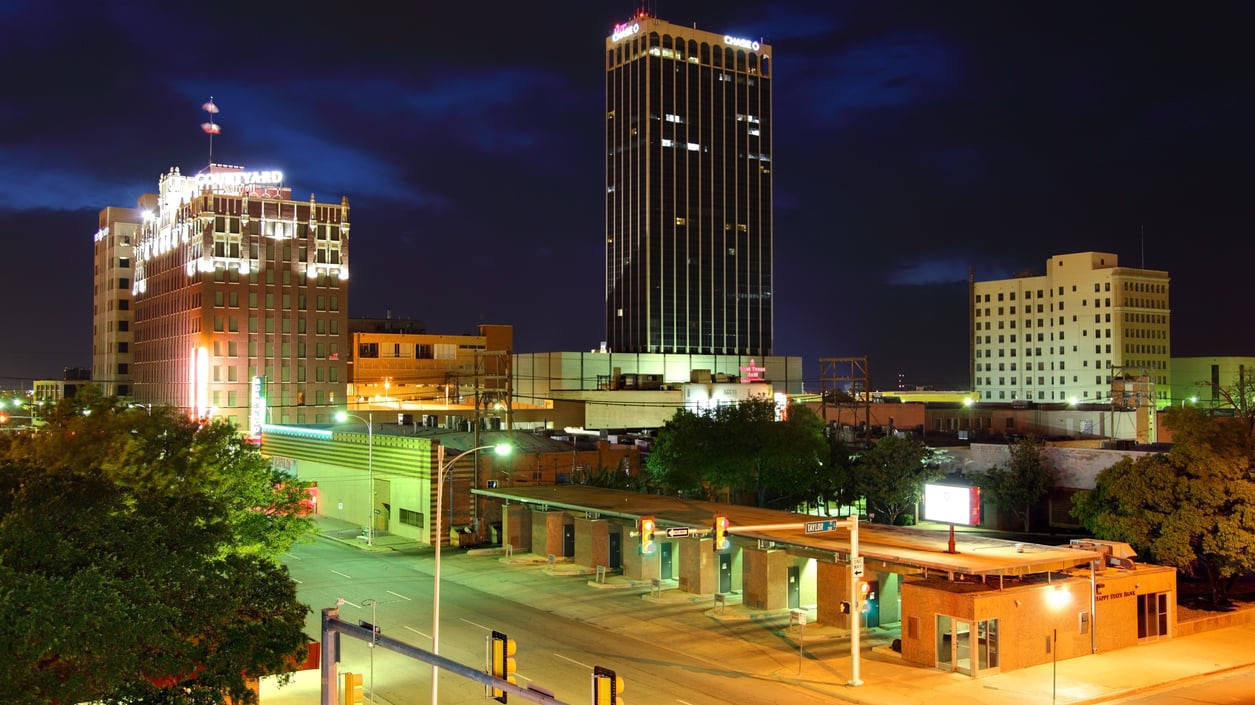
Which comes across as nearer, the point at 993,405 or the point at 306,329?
the point at 993,405

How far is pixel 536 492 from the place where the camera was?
62.8 m

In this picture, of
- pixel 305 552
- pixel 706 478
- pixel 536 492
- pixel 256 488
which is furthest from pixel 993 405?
pixel 256 488

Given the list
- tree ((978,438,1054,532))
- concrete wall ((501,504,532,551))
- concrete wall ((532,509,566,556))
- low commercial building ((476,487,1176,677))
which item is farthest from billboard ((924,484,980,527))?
tree ((978,438,1054,532))

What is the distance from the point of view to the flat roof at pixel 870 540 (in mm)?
37062

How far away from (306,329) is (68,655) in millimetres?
129148

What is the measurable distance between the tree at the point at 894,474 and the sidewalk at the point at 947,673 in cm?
2874

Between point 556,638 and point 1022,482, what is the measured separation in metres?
42.1

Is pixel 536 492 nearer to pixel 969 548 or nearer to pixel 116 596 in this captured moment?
pixel 969 548

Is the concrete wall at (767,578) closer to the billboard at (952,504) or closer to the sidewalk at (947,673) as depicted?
the sidewalk at (947,673)

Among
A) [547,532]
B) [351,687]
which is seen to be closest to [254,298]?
[547,532]

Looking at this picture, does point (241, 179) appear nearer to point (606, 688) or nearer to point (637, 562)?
point (637, 562)

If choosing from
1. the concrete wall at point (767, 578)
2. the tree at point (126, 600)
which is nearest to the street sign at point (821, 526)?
the concrete wall at point (767, 578)

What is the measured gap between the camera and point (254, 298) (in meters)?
140

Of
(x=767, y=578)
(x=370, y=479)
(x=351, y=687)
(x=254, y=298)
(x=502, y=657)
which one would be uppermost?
(x=254, y=298)
